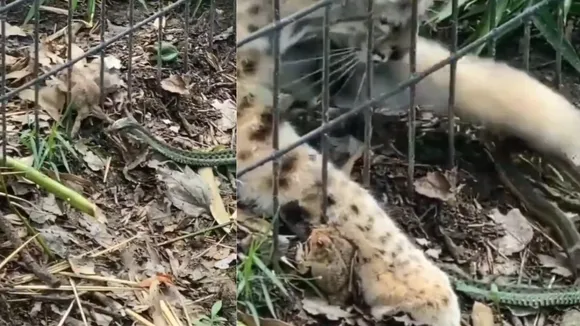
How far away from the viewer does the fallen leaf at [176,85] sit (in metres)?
1.06

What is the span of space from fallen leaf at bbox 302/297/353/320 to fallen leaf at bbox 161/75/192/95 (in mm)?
282

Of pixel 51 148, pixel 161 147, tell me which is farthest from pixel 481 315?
pixel 51 148

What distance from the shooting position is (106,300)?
1050 millimetres

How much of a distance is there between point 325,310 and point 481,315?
17cm

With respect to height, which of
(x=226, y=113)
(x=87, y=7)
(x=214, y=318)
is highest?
(x=87, y=7)

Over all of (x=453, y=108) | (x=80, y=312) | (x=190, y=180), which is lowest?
(x=80, y=312)

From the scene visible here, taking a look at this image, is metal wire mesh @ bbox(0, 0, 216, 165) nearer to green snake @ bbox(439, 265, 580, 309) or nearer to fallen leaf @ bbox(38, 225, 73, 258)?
fallen leaf @ bbox(38, 225, 73, 258)

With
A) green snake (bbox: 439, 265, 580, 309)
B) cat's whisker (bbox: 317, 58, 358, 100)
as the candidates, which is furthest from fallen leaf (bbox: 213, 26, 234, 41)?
green snake (bbox: 439, 265, 580, 309)

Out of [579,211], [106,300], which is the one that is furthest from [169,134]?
[579,211]

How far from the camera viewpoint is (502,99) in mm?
1011

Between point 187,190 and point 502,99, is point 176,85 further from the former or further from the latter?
point 502,99

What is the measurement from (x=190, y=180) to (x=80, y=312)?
194 mm

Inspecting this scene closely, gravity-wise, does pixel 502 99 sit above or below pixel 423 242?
above

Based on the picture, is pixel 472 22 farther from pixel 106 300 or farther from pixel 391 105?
pixel 106 300
